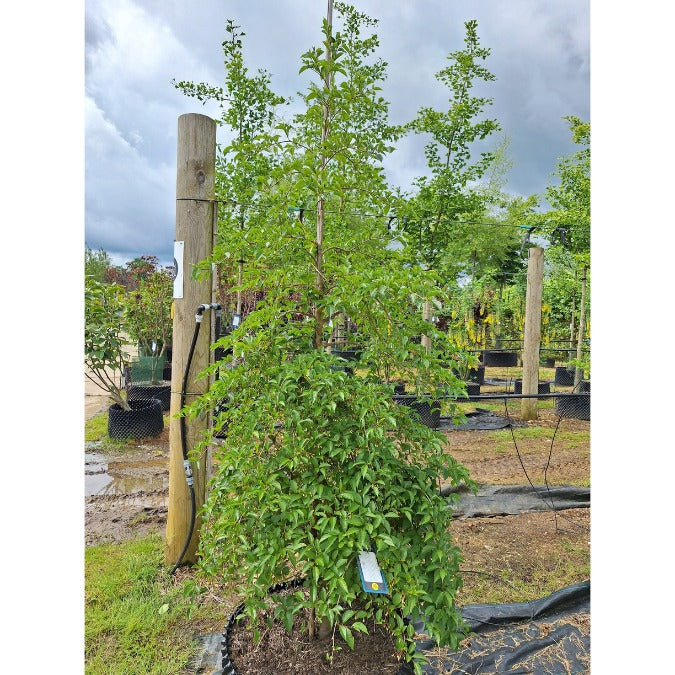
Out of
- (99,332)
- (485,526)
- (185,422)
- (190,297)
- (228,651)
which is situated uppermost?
(190,297)

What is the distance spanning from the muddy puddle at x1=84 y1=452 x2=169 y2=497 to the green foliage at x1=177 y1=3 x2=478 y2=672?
2191 mm

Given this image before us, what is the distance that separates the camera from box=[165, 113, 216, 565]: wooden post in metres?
2.16

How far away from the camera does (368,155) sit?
1416mm

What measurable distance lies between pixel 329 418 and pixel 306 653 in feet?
2.04

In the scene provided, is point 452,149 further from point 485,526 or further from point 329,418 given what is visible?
point 329,418

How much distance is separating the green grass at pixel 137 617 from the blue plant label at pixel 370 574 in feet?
1.96

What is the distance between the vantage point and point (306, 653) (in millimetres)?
1341

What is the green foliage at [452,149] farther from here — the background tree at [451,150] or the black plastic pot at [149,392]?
the black plastic pot at [149,392]

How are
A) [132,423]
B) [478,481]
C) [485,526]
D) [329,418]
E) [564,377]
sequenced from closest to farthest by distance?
[329,418] → [485,526] → [478,481] → [132,423] → [564,377]

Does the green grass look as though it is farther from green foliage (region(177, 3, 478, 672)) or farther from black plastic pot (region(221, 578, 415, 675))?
green foliage (region(177, 3, 478, 672))

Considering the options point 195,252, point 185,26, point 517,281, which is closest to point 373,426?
point 195,252

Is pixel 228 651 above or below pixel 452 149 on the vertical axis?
below

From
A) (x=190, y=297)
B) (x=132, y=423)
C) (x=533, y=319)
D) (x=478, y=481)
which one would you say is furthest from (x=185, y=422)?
(x=533, y=319)
